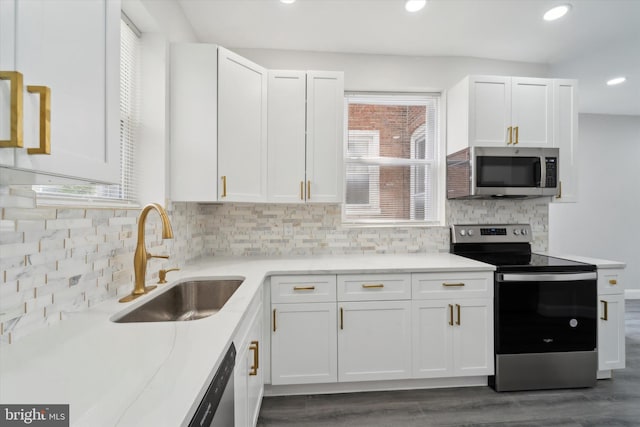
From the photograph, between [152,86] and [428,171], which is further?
[428,171]

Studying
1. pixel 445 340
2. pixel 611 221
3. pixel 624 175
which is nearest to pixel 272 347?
pixel 445 340

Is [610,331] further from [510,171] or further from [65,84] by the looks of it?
[65,84]

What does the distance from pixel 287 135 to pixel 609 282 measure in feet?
8.81

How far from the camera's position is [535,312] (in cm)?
207

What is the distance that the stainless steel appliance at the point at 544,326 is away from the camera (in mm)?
2064

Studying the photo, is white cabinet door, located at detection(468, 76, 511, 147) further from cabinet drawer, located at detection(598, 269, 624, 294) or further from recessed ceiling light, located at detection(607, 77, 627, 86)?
recessed ceiling light, located at detection(607, 77, 627, 86)

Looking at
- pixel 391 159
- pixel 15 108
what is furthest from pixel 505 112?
pixel 15 108

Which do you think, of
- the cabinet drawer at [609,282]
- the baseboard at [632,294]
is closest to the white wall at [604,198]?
the baseboard at [632,294]

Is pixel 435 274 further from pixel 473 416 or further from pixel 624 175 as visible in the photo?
pixel 624 175

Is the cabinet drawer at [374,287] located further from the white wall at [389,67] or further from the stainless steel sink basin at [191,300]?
the white wall at [389,67]

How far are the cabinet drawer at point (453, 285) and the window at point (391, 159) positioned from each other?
765mm

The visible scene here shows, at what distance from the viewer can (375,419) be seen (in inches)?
71.6

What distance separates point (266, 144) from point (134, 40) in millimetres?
993

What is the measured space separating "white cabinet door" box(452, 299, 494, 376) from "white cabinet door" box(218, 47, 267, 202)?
1689 millimetres
